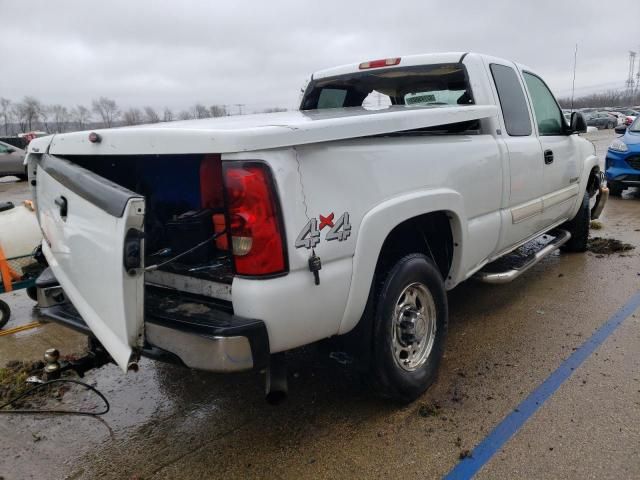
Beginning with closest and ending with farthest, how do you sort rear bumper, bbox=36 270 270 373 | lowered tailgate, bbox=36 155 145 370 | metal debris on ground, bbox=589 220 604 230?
lowered tailgate, bbox=36 155 145 370 → rear bumper, bbox=36 270 270 373 → metal debris on ground, bbox=589 220 604 230

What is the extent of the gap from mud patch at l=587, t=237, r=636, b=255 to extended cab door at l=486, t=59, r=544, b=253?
2.26 metres

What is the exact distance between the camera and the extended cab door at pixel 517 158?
388cm

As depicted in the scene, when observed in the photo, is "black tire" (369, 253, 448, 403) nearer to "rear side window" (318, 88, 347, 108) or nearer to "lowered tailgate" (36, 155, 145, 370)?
"lowered tailgate" (36, 155, 145, 370)

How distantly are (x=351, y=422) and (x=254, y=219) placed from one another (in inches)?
55.6

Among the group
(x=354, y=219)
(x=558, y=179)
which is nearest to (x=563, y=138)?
(x=558, y=179)

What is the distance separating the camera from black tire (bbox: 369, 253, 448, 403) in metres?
2.73

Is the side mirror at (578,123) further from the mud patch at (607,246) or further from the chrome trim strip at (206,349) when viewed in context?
the chrome trim strip at (206,349)

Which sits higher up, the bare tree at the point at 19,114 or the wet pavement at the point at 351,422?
the bare tree at the point at 19,114

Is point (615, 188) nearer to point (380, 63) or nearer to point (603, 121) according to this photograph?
point (380, 63)

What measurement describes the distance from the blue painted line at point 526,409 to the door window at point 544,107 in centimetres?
179

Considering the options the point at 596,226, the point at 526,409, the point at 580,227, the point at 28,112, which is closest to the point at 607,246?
the point at 580,227

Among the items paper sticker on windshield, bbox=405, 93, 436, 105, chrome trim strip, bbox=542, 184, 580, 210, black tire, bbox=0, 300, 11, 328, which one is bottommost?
black tire, bbox=0, 300, 11, 328

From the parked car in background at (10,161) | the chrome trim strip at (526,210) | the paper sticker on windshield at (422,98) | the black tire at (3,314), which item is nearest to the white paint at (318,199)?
the chrome trim strip at (526,210)

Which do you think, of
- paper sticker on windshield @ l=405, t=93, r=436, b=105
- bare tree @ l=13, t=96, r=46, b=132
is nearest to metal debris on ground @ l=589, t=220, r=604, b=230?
paper sticker on windshield @ l=405, t=93, r=436, b=105
